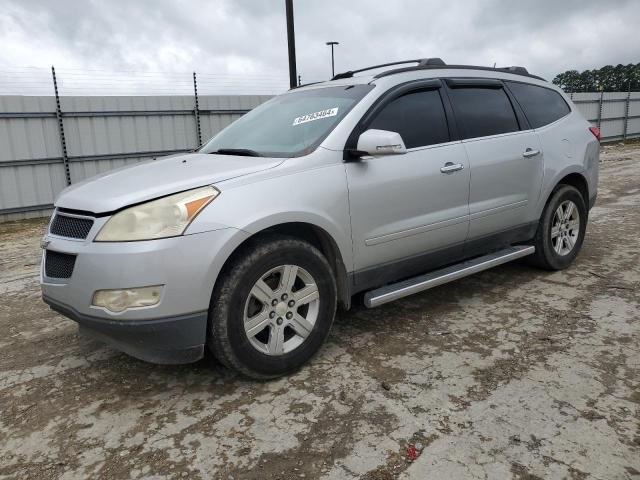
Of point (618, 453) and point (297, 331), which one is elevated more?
point (297, 331)

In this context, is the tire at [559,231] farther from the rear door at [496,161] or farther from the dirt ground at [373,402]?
the dirt ground at [373,402]

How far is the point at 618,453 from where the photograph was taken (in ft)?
7.00

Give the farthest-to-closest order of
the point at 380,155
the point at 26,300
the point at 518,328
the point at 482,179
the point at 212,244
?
the point at 26,300, the point at 482,179, the point at 518,328, the point at 380,155, the point at 212,244

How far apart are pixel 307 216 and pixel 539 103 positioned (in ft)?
9.30

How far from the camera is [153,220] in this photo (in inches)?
97.3

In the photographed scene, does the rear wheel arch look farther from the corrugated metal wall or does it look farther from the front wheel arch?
the corrugated metal wall

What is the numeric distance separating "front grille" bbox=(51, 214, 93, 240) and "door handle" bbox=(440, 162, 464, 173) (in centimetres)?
225

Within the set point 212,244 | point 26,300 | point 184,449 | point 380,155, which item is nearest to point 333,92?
point 380,155

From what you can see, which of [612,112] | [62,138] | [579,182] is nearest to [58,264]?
[579,182]

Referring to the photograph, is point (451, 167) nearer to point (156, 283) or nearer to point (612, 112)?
point (156, 283)

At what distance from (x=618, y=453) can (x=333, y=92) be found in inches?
106

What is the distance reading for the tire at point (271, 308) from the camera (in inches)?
103

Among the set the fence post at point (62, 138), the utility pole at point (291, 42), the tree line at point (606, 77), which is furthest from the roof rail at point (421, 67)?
the tree line at point (606, 77)

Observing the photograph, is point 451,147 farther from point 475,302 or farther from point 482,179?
point 475,302
